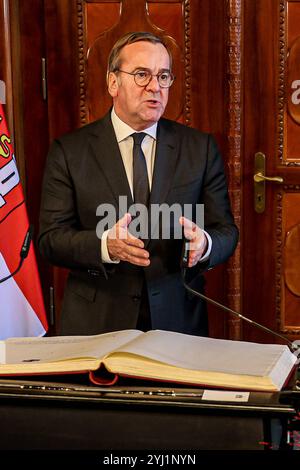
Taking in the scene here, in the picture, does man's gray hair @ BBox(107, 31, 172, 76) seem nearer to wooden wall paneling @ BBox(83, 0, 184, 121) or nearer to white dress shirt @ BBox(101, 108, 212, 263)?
white dress shirt @ BBox(101, 108, 212, 263)

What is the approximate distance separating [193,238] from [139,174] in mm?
488

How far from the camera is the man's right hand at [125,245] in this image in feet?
6.04

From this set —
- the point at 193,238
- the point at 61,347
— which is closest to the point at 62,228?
the point at 193,238

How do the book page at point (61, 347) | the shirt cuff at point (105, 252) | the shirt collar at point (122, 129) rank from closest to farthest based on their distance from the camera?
the book page at point (61, 347)
the shirt cuff at point (105, 252)
the shirt collar at point (122, 129)

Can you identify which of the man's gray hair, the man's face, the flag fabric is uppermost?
the man's gray hair

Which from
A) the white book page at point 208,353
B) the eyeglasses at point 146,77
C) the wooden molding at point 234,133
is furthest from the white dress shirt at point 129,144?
the wooden molding at point 234,133

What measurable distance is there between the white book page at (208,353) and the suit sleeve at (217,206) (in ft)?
2.19

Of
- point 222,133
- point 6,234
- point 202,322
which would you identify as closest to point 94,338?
point 202,322

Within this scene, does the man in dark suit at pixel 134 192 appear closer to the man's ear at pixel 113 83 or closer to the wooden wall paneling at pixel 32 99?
the man's ear at pixel 113 83

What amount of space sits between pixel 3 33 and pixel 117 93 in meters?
1.18

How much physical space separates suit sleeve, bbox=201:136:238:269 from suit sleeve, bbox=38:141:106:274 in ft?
1.17

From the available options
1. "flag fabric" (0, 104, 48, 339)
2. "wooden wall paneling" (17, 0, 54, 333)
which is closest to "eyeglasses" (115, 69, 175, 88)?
"flag fabric" (0, 104, 48, 339)

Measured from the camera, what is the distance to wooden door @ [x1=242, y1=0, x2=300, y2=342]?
10.8 feet

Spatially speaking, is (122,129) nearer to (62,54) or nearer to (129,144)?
(129,144)
